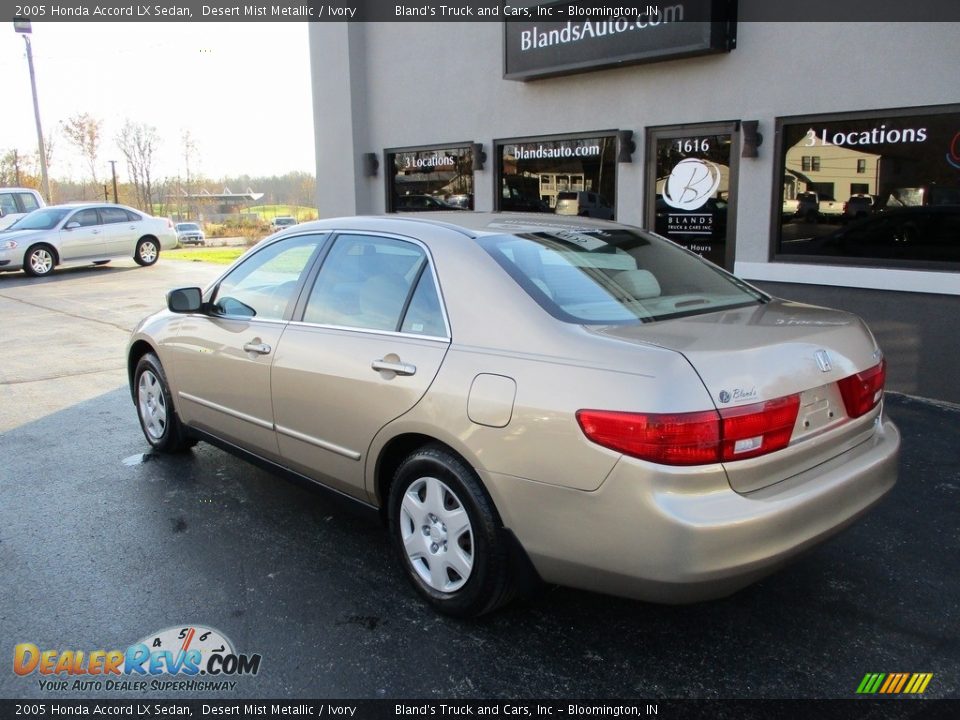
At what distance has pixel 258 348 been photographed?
13.3 ft

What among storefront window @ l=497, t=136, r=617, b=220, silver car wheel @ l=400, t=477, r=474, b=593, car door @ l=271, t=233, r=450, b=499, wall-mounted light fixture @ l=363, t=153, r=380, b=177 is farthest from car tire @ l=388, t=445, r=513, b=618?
wall-mounted light fixture @ l=363, t=153, r=380, b=177

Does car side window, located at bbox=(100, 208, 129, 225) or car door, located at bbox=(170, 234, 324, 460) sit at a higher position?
car side window, located at bbox=(100, 208, 129, 225)

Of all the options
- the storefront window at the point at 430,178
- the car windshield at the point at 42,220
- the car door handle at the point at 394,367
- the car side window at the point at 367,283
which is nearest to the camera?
the car door handle at the point at 394,367

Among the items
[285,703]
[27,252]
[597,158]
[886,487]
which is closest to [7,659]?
[285,703]

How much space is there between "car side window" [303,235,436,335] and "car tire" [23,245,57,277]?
51.7 feet

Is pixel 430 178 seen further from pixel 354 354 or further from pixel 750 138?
pixel 354 354

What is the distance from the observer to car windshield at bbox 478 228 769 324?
3.13 metres

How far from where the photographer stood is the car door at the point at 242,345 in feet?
13.4

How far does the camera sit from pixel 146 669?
2982 mm

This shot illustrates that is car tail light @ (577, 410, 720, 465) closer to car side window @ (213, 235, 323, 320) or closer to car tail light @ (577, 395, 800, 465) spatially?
car tail light @ (577, 395, 800, 465)

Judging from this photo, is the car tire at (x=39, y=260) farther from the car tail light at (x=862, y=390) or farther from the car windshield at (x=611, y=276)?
the car tail light at (x=862, y=390)

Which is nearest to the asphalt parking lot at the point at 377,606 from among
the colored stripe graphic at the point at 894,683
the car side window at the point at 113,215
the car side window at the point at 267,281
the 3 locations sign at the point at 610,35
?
the colored stripe graphic at the point at 894,683

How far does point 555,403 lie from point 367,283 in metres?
1.37

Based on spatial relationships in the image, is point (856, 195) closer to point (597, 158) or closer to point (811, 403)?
point (597, 158)
